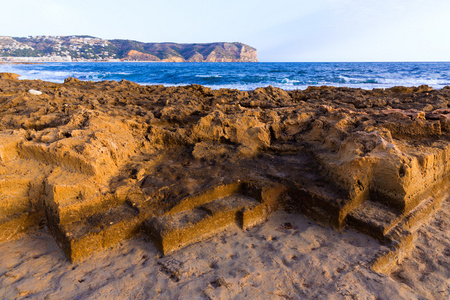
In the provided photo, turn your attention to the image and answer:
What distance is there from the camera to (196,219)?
2.18m

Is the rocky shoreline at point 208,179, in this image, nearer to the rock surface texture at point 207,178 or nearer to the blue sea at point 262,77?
the rock surface texture at point 207,178

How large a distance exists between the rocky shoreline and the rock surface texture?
0.04 ft

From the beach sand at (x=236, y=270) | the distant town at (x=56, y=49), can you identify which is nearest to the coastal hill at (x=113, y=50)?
the distant town at (x=56, y=49)

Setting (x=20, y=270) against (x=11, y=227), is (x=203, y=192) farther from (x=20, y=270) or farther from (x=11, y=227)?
(x=11, y=227)

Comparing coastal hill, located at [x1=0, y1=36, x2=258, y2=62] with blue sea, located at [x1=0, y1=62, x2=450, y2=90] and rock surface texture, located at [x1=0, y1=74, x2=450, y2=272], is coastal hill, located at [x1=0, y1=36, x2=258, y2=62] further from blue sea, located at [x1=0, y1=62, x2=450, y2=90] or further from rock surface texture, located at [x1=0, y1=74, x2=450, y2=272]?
rock surface texture, located at [x1=0, y1=74, x2=450, y2=272]

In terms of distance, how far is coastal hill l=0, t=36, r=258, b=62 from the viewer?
268ft

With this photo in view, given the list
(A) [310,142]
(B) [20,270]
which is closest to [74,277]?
(B) [20,270]

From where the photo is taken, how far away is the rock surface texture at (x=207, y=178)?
6.97 feet

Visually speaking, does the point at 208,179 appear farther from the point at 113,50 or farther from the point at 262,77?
the point at 113,50

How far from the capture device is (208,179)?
2699mm

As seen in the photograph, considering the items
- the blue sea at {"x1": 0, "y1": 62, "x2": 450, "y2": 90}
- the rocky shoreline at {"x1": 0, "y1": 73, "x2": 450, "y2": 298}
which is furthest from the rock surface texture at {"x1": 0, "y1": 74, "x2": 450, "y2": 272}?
the blue sea at {"x1": 0, "y1": 62, "x2": 450, "y2": 90}

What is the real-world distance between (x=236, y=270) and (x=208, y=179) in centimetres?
108

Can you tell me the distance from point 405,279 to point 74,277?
7.99ft

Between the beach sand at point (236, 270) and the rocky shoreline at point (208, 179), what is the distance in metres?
0.10
